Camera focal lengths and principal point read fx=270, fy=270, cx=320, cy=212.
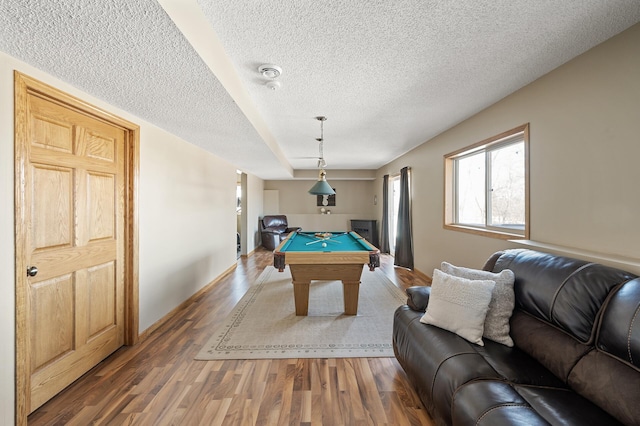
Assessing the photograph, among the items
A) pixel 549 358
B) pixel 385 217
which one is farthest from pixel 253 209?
pixel 549 358

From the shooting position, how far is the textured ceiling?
135 cm

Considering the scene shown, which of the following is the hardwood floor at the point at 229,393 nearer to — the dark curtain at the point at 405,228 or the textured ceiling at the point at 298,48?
the textured ceiling at the point at 298,48

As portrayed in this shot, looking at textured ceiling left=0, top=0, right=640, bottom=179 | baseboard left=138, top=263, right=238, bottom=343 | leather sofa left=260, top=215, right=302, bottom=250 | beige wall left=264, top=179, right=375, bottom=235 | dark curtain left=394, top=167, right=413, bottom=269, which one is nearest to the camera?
textured ceiling left=0, top=0, right=640, bottom=179

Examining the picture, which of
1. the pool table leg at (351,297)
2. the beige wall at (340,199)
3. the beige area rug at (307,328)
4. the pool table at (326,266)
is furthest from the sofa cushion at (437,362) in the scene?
the beige wall at (340,199)

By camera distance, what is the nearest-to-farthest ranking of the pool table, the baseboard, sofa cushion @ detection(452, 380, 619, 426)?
sofa cushion @ detection(452, 380, 619, 426)
the baseboard
the pool table

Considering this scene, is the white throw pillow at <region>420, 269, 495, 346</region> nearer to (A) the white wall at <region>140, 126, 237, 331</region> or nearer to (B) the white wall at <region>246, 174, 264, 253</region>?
(A) the white wall at <region>140, 126, 237, 331</region>

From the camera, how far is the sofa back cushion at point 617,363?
1093mm

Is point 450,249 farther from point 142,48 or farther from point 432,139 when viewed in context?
point 142,48

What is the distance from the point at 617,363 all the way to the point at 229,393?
2.15 meters

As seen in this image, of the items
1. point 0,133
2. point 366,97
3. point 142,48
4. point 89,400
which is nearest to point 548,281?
point 366,97

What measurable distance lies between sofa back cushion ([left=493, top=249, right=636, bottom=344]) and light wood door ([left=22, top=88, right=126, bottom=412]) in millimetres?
3058

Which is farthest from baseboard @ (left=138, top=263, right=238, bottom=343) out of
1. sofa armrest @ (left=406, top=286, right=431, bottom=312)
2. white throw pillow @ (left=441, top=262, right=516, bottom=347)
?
white throw pillow @ (left=441, top=262, right=516, bottom=347)

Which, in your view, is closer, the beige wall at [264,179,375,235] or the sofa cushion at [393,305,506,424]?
the sofa cushion at [393,305,506,424]

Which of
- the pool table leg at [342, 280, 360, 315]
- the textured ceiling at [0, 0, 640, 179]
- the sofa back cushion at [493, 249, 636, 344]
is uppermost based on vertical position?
the textured ceiling at [0, 0, 640, 179]
